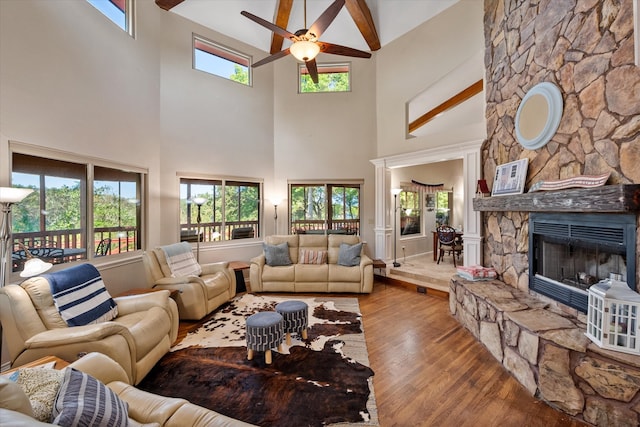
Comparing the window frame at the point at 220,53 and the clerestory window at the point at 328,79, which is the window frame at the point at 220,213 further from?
the clerestory window at the point at 328,79

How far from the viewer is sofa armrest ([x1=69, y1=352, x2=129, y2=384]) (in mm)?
1511

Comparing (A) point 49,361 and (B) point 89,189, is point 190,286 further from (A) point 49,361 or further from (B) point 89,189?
(B) point 89,189

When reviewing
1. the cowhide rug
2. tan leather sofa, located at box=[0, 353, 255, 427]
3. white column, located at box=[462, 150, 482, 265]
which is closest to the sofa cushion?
the cowhide rug

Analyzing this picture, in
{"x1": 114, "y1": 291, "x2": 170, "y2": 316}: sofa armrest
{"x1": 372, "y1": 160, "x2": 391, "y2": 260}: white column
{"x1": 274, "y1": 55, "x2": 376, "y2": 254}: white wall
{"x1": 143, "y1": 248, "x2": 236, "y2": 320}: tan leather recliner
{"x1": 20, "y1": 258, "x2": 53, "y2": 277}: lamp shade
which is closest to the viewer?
{"x1": 20, "y1": 258, "x2": 53, "y2": 277}: lamp shade

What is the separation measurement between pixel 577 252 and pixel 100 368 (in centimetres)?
406

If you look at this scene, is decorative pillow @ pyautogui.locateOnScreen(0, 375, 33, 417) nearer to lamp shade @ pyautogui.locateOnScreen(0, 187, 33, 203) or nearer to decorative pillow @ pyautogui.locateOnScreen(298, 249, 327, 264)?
Result: lamp shade @ pyautogui.locateOnScreen(0, 187, 33, 203)

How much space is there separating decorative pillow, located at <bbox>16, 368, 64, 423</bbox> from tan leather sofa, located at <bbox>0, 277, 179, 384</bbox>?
685 millimetres

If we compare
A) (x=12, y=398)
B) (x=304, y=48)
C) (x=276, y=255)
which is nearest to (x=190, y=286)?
(x=276, y=255)

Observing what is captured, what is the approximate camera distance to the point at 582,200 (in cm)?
219

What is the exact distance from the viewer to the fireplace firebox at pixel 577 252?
6.90 ft

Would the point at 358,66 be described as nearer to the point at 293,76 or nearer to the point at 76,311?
the point at 293,76

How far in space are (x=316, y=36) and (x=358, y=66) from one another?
3259 mm

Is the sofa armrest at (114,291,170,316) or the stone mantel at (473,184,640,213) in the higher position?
the stone mantel at (473,184,640,213)

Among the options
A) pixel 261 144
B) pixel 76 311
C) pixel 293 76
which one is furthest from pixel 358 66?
pixel 76 311
